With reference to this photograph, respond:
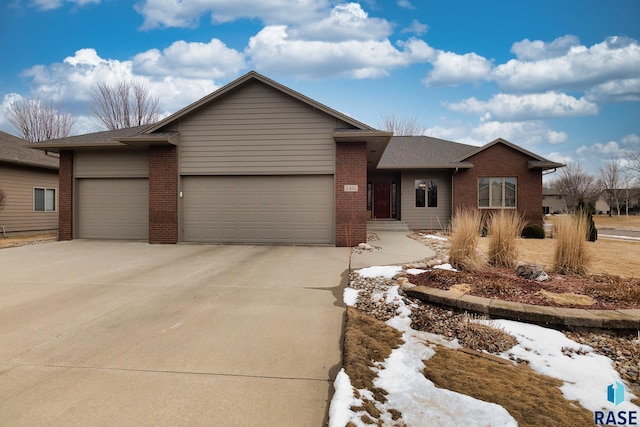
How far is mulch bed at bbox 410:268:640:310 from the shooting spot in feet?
14.0

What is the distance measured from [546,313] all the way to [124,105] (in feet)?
111

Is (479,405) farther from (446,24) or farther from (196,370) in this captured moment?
(446,24)

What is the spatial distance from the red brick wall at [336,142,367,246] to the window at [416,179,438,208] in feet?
23.7

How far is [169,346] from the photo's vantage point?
3250mm

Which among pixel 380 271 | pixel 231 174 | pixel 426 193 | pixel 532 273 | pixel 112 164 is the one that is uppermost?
pixel 112 164

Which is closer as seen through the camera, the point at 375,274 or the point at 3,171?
the point at 375,274

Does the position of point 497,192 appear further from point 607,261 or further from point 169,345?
point 169,345

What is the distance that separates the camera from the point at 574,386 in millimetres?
2652

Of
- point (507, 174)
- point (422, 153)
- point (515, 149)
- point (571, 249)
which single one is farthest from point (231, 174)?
point (515, 149)

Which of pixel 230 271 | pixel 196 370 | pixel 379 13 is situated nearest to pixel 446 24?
pixel 379 13

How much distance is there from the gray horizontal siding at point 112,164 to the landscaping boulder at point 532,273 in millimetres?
11373

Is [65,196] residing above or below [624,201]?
below

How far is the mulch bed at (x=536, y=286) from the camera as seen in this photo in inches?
167

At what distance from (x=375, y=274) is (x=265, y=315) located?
2722mm
